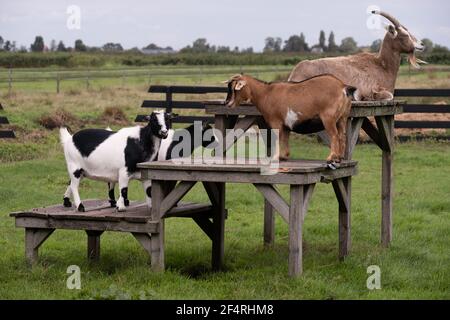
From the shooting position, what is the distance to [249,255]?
11.3 metres

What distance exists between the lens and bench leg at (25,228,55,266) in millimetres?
9961

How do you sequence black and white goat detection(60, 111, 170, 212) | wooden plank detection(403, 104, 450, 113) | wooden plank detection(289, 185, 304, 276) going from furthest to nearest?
wooden plank detection(403, 104, 450, 113), black and white goat detection(60, 111, 170, 212), wooden plank detection(289, 185, 304, 276)

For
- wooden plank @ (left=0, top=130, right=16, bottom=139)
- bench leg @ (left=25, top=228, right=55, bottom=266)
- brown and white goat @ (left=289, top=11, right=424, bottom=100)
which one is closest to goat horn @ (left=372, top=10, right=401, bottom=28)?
brown and white goat @ (left=289, top=11, right=424, bottom=100)

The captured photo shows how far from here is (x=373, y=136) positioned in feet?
39.3

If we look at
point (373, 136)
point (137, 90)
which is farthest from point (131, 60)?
point (373, 136)

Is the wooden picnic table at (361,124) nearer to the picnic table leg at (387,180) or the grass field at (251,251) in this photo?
the picnic table leg at (387,180)

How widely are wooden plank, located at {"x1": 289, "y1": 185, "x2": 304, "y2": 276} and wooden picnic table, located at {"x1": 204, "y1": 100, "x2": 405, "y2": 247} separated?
1654 millimetres

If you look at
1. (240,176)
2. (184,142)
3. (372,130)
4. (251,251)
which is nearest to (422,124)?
(372,130)

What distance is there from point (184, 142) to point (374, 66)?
2.67 m

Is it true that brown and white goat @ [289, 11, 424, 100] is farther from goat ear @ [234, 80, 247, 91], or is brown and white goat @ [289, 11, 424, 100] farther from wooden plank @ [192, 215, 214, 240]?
wooden plank @ [192, 215, 214, 240]

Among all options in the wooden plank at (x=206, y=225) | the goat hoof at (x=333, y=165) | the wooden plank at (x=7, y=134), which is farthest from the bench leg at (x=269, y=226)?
the wooden plank at (x=7, y=134)

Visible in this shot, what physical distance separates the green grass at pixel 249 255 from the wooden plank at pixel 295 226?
153mm

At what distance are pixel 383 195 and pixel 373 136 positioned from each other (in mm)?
796

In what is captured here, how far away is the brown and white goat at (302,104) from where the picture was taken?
31.3ft
